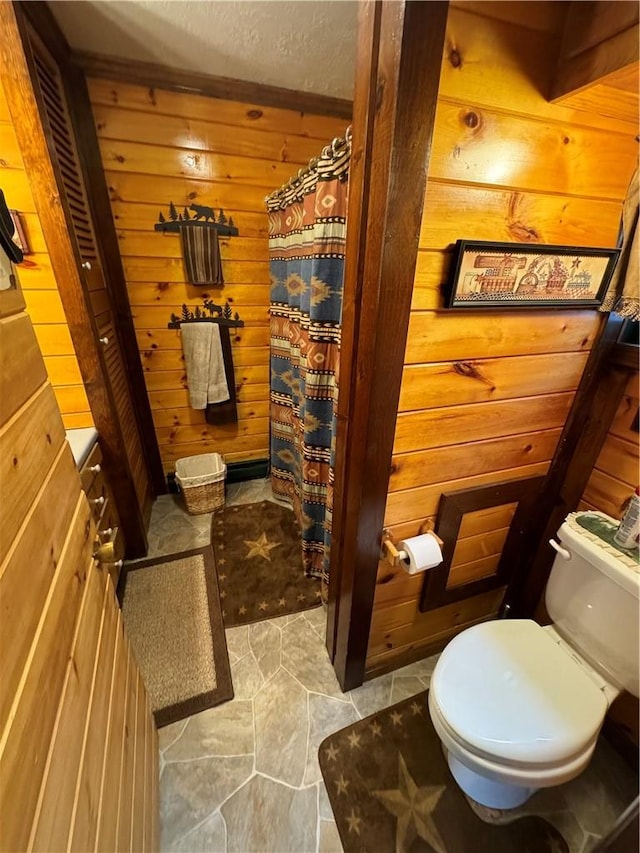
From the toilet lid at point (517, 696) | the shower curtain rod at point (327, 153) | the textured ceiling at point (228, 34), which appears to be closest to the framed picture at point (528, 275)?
the shower curtain rod at point (327, 153)

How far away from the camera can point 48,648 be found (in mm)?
546

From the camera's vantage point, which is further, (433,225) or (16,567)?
(433,225)

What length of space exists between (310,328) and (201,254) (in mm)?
987

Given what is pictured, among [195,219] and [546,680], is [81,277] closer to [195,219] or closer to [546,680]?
[195,219]

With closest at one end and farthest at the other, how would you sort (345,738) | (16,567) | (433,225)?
1. (16,567)
2. (433,225)
3. (345,738)

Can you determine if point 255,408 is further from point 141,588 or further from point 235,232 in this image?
point 141,588

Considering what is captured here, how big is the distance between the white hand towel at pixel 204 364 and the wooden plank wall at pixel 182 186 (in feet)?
0.29

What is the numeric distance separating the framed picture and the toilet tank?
2.35ft

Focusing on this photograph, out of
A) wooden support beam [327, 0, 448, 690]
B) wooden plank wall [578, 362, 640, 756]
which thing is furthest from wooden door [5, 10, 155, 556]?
wooden plank wall [578, 362, 640, 756]

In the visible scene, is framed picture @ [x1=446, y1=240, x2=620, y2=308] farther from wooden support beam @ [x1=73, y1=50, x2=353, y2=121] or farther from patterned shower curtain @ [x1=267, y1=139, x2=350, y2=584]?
wooden support beam @ [x1=73, y1=50, x2=353, y2=121]

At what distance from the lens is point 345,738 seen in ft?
4.22

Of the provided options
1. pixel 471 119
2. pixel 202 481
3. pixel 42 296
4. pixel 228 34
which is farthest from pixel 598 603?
pixel 228 34

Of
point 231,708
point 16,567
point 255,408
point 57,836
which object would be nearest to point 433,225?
point 16,567

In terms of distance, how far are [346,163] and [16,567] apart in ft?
4.37
